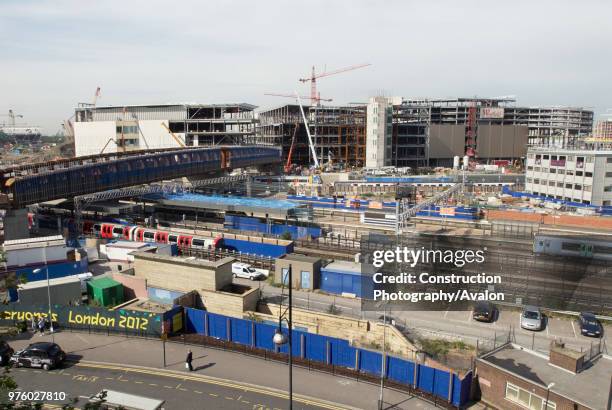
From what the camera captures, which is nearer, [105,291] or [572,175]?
[105,291]

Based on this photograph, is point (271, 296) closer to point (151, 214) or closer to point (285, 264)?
point (285, 264)

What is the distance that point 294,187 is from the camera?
6831 cm

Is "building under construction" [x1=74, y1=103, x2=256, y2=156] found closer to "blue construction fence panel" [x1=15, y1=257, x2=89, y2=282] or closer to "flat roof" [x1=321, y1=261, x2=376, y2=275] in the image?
"blue construction fence panel" [x1=15, y1=257, x2=89, y2=282]

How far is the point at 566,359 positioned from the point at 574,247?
13747 mm

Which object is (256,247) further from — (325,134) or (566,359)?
(325,134)

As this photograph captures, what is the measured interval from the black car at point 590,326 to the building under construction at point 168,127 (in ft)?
214

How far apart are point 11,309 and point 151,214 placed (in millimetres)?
28380

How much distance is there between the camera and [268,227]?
39812 millimetres

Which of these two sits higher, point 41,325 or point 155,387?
point 41,325

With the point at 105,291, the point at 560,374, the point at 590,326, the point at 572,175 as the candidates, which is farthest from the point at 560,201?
the point at 105,291

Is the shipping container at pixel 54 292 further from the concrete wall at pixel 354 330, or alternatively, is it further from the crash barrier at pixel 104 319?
the concrete wall at pixel 354 330

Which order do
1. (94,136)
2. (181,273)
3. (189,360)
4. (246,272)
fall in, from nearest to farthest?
1. (189,360)
2. (181,273)
3. (246,272)
4. (94,136)

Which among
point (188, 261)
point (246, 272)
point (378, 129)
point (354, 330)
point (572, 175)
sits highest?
point (378, 129)

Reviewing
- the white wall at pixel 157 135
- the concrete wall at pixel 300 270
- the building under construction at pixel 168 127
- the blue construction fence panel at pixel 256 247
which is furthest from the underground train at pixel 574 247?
the white wall at pixel 157 135
